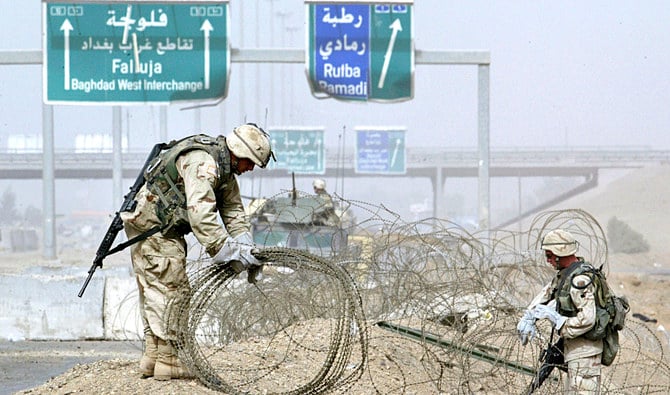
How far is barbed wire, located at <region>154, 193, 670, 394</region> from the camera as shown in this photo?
24.7 feet

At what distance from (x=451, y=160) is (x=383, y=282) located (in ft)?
170

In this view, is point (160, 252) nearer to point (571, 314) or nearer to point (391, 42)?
point (571, 314)

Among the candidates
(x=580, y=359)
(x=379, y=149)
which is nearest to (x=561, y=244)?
(x=580, y=359)

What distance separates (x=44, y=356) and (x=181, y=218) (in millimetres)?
5573

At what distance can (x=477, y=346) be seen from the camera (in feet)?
26.6

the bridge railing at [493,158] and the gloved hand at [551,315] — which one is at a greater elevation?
the bridge railing at [493,158]

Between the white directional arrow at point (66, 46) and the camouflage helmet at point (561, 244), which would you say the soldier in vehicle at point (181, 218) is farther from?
the white directional arrow at point (66, 46)

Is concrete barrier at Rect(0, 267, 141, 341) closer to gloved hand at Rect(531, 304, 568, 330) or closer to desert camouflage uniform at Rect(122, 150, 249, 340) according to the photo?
desert camouflage uniform at Rect(122, 150, 249, 340)

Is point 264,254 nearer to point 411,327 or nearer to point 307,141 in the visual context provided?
point 411,327

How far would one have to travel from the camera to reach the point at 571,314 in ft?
24.0

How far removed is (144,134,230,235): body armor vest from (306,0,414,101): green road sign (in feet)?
31.2

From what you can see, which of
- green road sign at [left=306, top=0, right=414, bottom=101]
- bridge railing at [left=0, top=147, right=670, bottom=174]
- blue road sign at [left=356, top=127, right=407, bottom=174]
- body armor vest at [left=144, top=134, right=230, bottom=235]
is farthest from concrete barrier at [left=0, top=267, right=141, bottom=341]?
bridge railing at [left=0, top=147, right=670, bottom=174]

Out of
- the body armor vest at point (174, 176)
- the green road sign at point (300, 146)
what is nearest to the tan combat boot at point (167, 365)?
the body armor vest at point (174, 176)

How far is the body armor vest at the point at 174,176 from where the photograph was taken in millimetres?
7434
